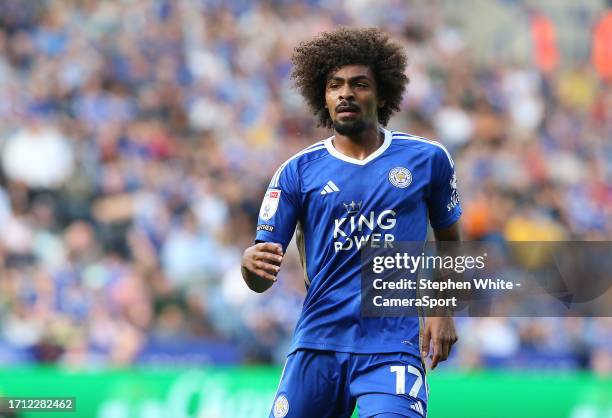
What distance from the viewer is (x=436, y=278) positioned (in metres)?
6.09

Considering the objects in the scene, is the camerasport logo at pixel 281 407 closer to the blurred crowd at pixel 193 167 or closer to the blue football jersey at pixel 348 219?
the blue football jersey at pixel 348 219

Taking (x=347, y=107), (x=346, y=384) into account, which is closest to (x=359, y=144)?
(x=347, y=107)

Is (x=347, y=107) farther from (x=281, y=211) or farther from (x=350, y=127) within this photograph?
(x=281, y=211)

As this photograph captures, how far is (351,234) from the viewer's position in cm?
589

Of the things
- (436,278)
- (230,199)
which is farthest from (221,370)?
(436,278)

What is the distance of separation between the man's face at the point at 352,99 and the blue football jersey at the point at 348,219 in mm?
165

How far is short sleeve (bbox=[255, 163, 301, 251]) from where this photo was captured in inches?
233

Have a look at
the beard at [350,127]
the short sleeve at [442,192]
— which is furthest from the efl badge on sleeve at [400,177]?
the beard at [350,127]

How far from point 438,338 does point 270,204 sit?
3.45 ft

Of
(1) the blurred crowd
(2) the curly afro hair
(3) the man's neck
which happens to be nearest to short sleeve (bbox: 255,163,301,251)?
(3) the man's neck

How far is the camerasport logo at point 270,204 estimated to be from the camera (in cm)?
595

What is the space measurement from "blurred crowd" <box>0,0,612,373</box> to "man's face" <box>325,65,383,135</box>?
6325 mm

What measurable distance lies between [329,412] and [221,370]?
5340 mm

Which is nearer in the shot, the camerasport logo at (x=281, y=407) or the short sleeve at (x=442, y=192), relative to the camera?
the camerasport logo at (x=281, y=407)
